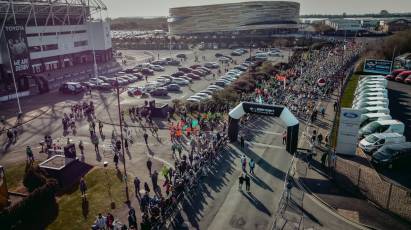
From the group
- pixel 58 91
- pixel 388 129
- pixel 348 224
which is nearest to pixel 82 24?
pixel 58 91

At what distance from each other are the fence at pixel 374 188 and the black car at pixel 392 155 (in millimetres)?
1146

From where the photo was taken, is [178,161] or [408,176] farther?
[178,161]

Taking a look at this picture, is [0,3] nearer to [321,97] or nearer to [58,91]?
[58,91]

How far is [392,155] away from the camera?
81.8 ft

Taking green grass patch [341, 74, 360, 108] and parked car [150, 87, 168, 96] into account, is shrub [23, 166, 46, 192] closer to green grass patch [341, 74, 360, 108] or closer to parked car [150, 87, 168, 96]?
parked car [150, 87, 168, 96]

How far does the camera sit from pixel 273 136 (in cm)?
3116

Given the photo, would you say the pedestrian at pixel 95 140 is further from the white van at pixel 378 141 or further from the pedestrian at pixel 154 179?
the white van at pixel 378 141

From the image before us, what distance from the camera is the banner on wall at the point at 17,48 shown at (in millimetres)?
52344

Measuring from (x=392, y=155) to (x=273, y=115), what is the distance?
9041mm

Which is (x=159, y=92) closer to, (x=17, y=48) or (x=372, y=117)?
(x=17, y=48)

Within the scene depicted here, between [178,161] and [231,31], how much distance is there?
126 meters

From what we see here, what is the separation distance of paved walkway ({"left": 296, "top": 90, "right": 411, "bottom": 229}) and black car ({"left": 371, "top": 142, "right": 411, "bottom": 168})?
13.4ft

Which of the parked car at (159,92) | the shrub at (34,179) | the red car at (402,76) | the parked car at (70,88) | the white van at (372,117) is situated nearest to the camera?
the shrub at (34,179)

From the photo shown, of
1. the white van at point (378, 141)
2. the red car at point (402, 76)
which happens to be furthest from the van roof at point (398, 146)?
the red car at point (402, 76)
